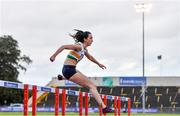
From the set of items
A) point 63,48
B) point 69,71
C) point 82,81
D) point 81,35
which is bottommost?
point 82,81

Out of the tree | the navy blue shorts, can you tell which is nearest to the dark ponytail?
the navy blue shorts

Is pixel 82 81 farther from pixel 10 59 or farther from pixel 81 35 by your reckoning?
pixel 10 59

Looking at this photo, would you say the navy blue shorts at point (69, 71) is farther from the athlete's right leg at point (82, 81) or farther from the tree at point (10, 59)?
the tree at point (10, 59)

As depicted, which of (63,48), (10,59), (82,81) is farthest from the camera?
(10,59)

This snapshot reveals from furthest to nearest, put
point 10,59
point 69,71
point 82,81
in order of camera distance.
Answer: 1. point 10,59
2. point 82,81
3. point 69,71

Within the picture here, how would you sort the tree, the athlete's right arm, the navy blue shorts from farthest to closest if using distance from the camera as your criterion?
1. the tree
2. the navy blue shorts
3. the athlete's right arm

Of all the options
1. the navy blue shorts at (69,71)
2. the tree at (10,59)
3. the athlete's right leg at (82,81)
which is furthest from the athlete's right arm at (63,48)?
the tree at (10,59)

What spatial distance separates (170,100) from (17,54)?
26.5 meters

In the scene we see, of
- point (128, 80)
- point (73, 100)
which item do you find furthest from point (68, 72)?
point (128, 80)

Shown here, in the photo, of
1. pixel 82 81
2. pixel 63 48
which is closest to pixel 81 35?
pixel 63 48

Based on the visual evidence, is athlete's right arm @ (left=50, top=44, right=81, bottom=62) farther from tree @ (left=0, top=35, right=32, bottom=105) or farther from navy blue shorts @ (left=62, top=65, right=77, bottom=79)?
tree @ (left=0, top=35, right=32, bottom=105)

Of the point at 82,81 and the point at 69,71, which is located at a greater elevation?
the point at 69,71

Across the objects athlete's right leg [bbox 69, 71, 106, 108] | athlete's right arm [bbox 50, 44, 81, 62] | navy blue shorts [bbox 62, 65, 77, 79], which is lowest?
athlete's right leg [bbox 69, 71, 106, 108]

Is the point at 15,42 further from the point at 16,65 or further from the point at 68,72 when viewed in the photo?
the point at 68,72
